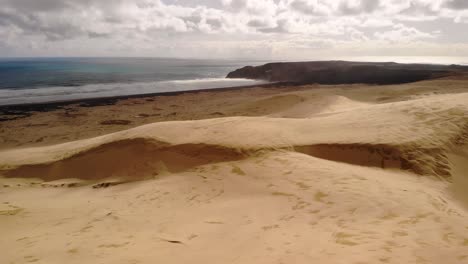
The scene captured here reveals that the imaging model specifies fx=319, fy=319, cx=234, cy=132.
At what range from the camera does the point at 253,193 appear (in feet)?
17.9

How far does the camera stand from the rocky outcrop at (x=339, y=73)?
4007cm

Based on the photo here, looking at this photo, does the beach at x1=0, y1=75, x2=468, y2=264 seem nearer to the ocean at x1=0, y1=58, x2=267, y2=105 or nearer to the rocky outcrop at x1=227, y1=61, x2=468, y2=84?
the ocean at x1=0, y1=58, x2=267, y2=105

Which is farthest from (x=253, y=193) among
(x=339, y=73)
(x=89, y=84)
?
(x=339, y=73)

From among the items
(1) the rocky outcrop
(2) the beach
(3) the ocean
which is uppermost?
(1) the rocky outcrop

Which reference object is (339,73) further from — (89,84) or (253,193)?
(253,193)

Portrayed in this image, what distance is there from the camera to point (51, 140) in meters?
13.5

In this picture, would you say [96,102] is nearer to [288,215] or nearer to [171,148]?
[171,148]

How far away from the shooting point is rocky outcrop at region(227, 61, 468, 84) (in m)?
40.1

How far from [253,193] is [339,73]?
4433cm

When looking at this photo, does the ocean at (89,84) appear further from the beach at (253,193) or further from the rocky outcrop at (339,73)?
the beach at (253,193)

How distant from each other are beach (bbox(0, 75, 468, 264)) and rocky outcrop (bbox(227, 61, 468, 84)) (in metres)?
32.7

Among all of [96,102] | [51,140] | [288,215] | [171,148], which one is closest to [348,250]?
[288,215]

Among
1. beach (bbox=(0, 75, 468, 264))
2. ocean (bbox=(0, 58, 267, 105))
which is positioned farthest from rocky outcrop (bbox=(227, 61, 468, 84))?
beach (bbox=(0, 75, 468, 264))

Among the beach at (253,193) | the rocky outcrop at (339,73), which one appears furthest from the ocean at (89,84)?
the beach at (253,193)
